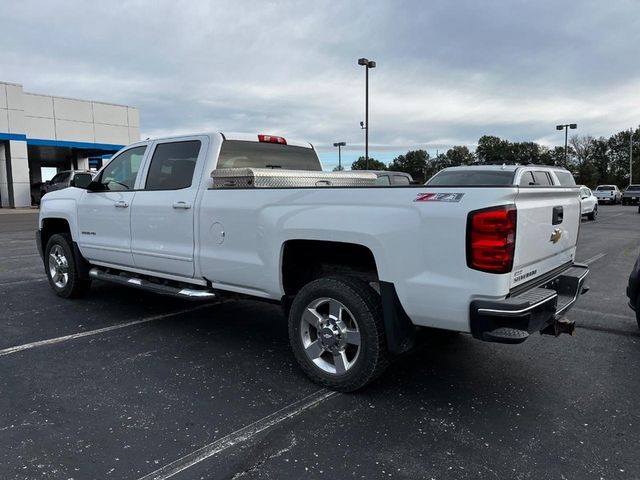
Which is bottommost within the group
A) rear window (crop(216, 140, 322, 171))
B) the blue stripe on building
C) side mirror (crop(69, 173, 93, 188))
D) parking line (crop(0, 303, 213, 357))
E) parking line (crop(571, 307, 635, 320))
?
parking line (crop(571, 307, 635, 320))

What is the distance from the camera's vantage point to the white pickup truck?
316 cm

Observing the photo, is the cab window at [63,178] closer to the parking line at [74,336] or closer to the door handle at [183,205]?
the parking line at [74,336]

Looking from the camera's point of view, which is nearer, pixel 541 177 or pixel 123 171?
pixel 123 171

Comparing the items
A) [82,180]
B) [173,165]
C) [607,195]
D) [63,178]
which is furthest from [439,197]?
[607,195]

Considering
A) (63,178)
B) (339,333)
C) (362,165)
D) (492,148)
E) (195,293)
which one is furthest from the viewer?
(492,148)

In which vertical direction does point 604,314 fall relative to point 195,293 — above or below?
below

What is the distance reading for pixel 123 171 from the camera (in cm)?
589

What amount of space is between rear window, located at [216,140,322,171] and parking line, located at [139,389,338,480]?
7.90ft

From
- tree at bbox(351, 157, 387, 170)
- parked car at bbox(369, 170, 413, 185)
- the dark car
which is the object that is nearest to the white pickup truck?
the dark car

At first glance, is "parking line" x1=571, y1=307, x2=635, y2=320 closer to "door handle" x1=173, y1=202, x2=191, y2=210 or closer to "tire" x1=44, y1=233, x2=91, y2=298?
"door handle" x1=173, y1=202, x2=191, y2=210

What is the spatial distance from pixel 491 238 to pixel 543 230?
30.1 inches

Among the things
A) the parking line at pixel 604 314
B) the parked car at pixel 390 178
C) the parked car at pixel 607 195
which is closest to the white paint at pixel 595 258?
the parking line at pixel 604 314

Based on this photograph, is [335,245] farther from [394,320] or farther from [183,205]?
[183,205]

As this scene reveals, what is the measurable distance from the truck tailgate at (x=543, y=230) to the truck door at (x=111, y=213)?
3.98 meters
